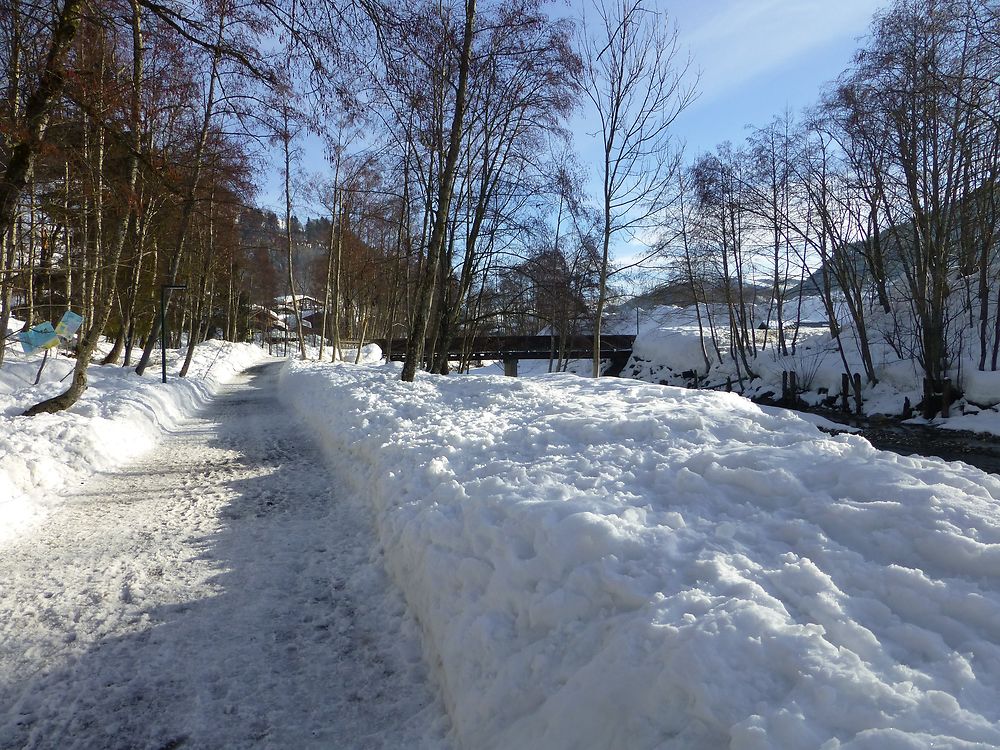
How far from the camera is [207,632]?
334cm

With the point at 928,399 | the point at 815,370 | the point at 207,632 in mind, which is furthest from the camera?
the point at 815,370

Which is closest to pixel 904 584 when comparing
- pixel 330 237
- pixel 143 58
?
pixel 143 58

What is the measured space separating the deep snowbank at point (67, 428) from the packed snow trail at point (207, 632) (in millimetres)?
522

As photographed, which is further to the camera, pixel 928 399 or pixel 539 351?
pixel 539 351

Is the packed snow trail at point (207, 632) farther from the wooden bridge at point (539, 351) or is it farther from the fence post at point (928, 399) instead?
the wooden bridge at point (539, 351)

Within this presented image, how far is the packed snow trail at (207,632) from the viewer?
2.62 m

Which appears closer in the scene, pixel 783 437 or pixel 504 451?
pixel 783 437

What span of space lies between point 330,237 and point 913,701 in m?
29.3

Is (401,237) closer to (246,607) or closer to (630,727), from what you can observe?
(246,607)

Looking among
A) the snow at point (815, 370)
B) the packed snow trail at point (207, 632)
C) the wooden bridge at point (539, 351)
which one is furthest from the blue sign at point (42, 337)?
the wooden bridge at point (539, 351)

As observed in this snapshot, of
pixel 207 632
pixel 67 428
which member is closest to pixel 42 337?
pixel 67 428

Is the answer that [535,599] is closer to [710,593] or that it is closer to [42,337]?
[710,593]

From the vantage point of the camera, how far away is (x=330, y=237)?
27906 millimetres

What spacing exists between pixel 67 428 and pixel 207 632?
571 centimetres
